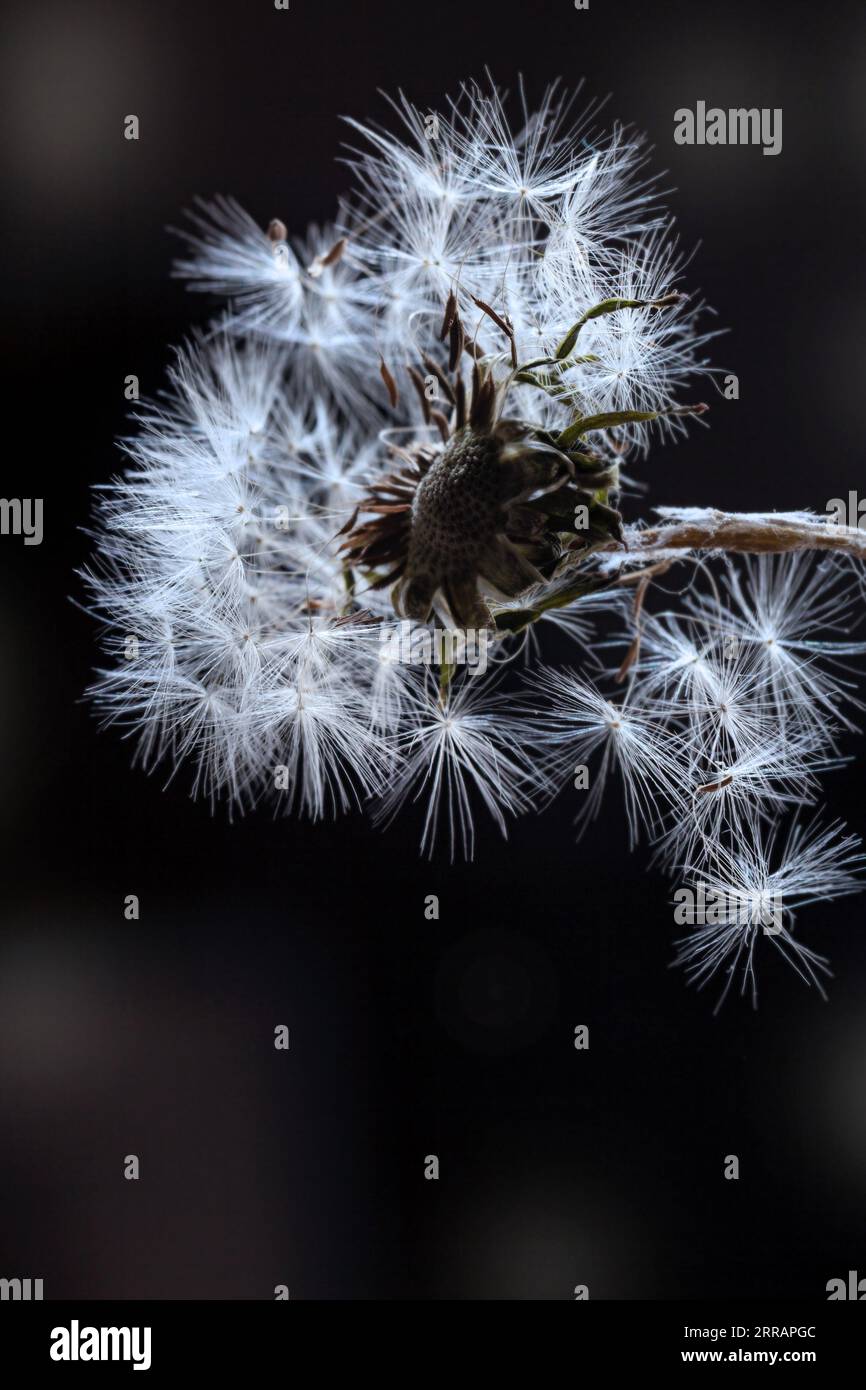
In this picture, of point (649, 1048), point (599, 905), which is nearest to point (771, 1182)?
point (649, 1048)

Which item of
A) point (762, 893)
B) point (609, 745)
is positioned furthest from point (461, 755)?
point (762, 893)

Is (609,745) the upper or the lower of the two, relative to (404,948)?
upper

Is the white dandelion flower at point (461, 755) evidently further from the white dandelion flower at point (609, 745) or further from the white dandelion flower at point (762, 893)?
the white dandelion flower at point (762, 893)

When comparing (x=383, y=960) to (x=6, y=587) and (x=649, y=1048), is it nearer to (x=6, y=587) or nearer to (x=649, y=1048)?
(x=649, y=1048)

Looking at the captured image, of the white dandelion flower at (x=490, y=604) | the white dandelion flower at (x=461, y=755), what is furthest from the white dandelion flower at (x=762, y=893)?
the white dandelion flower at (x=461, y=755)

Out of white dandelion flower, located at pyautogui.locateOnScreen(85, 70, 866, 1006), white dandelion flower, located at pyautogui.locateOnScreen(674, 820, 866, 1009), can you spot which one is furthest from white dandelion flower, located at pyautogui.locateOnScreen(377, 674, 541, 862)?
white dandelion flower, located at pyautogui.locateOnScreen(674, 820, 866, 1009)

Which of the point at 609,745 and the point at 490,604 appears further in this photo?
the point at 609,745

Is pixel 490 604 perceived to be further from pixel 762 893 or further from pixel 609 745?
pixel 762 893

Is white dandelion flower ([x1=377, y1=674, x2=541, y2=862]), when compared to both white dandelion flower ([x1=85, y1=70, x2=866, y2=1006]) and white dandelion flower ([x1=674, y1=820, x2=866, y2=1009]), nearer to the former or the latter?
white dandelion flower ([x1=85, y1=70, x2=866, y2=1006])
